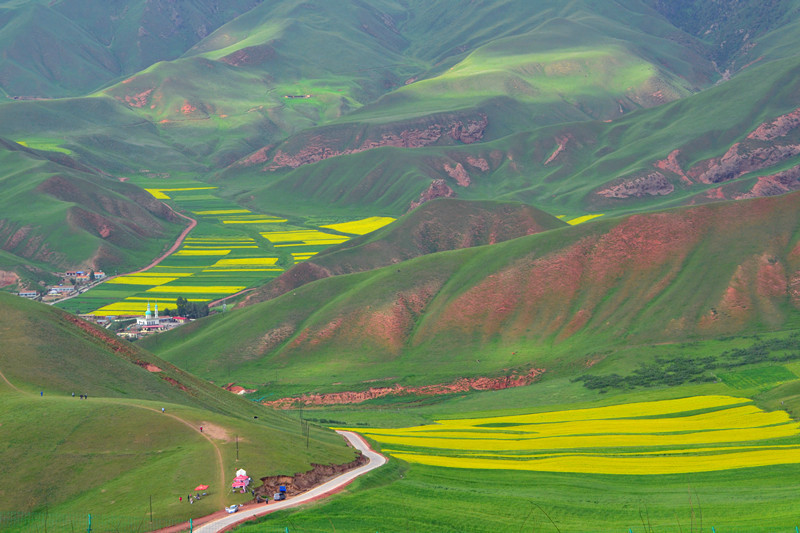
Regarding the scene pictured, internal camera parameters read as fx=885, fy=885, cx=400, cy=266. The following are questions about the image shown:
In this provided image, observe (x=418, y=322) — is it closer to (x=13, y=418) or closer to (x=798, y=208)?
(x=798, y=208)

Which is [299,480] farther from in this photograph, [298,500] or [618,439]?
[618,439]

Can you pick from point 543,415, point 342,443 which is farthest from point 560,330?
point 342,443

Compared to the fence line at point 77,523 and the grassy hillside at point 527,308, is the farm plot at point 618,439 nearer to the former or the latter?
the fence line at point 77,523

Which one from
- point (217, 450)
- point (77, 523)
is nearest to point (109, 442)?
point (217, 450)

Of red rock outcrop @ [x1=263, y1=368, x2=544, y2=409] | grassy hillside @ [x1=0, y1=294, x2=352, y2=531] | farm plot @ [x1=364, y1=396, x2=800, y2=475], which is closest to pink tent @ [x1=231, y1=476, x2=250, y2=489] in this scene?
grassy hillside @ [x1=0, y1=294, x2=352, y2=531]

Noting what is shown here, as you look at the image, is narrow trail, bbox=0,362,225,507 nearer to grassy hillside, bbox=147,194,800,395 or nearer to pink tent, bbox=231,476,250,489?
pink tent, bbox=231,476,250,489
